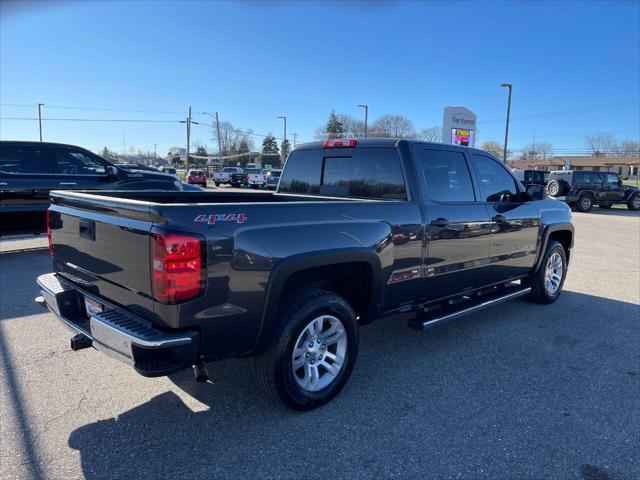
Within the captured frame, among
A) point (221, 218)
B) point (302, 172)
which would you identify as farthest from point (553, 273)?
point (221, 218)

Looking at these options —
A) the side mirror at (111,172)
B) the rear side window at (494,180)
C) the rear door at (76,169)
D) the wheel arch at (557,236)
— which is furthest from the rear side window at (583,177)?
the rear door at (76,169)

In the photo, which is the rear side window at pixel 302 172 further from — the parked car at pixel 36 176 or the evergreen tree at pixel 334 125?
the evergreen tree at pixel 334 125

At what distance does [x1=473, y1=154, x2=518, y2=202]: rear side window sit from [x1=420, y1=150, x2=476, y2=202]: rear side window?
287 mm

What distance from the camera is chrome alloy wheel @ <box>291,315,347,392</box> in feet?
10.3

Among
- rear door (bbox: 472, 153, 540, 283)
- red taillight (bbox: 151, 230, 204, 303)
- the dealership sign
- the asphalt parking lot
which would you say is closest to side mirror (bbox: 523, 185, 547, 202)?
rear door (bbox: 472, 153, 540, 283)

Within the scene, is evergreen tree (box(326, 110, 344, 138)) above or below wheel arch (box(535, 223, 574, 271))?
above

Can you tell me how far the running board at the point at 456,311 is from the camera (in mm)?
3904

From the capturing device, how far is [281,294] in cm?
307

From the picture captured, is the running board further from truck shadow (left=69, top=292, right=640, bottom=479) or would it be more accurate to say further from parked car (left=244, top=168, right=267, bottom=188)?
parked car (left=244, top=168, right=267, bottom=188)

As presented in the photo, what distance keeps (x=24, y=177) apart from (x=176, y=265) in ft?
22.3

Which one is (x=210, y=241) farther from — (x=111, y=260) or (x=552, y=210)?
(x=552, y=210)

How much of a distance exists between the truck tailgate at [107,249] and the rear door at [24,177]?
493 cm

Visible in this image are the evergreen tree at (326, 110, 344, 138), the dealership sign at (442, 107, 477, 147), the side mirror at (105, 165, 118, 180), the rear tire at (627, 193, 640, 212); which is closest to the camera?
the side mirror at (105, 165, 118, 180)

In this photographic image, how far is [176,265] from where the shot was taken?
243 centimetres
